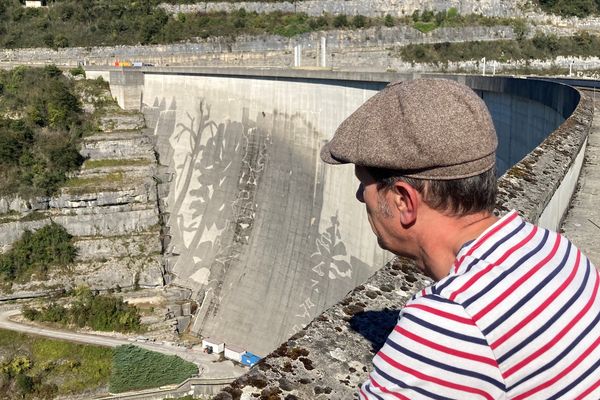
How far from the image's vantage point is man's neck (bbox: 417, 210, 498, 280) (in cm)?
187

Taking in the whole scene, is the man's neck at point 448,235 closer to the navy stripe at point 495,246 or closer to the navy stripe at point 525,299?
the navy stripe at point 495,246

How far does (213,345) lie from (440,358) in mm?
20103

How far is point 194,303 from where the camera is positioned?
2302 cm

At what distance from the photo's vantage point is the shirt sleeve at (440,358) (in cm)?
151

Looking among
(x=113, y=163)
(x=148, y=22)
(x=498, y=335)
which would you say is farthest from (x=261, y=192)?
(x=498, y=335)

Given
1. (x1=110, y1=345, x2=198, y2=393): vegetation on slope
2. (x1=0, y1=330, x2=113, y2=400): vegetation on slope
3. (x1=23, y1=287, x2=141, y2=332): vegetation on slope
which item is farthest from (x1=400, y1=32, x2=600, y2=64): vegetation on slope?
(x1=0, y1=330, x2=113, y2=400): vegetation on slope

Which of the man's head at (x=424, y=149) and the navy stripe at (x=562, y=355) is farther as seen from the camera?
the man's head at (x=424, y=149)

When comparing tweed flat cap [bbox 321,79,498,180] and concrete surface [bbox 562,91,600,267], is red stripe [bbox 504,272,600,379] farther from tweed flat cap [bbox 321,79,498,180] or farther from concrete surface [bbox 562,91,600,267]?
concrete surface [bbox 562,91,600,267]

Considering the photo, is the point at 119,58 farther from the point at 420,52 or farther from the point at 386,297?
the point at 386,297

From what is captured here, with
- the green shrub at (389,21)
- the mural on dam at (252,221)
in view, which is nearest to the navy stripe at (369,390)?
the mural on dam at (252,221)

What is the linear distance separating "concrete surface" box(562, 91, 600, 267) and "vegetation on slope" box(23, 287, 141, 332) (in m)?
17.9

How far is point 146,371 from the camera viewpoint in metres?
19.6

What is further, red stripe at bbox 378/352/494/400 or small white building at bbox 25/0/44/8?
small white building at bbox 25/0/44/8

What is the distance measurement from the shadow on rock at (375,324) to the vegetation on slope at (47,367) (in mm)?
18578
